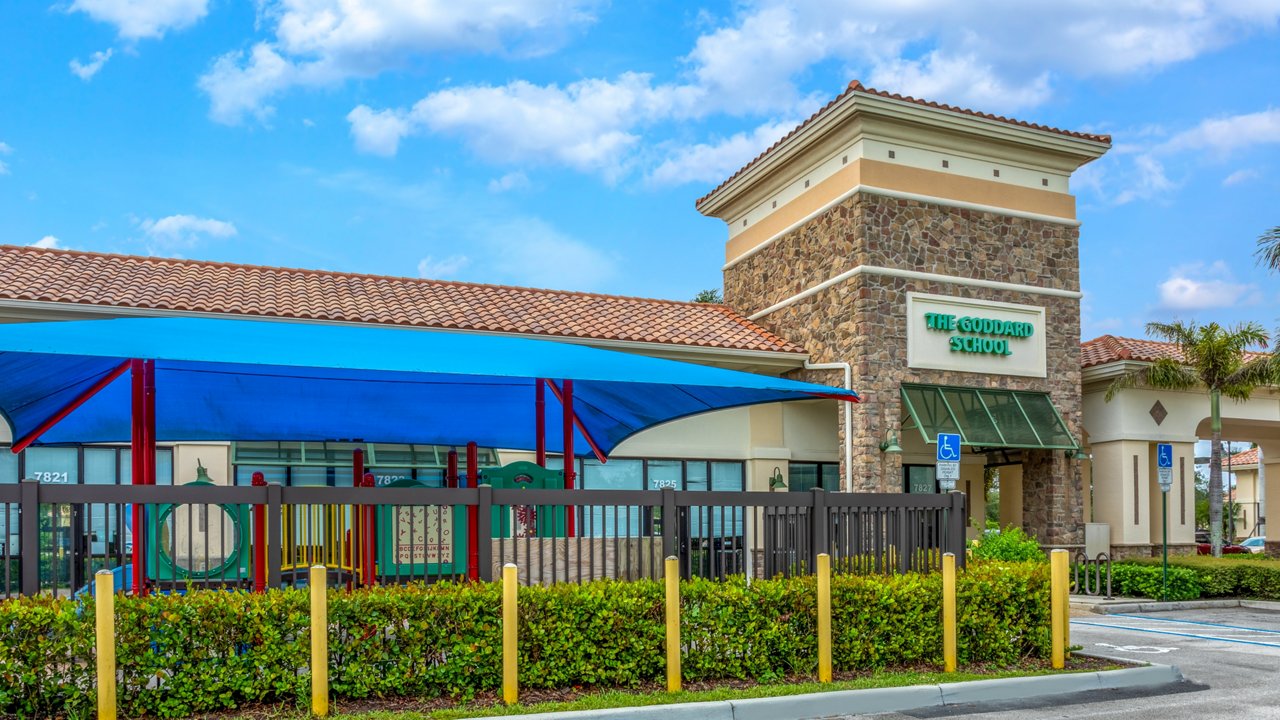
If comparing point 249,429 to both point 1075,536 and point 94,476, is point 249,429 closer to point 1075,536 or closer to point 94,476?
point 94,476

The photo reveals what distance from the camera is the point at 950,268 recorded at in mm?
23188

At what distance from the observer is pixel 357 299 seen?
72.0 feet

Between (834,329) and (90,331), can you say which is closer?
(90,331)

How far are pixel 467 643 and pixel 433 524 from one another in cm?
180

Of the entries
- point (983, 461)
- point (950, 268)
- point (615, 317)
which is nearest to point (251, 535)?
point (615, 317)

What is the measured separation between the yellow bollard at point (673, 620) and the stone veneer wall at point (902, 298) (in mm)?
12907

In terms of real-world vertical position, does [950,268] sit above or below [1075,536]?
above

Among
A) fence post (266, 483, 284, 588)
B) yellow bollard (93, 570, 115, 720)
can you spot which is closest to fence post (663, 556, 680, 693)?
fence post (266, 483, 284, 588)

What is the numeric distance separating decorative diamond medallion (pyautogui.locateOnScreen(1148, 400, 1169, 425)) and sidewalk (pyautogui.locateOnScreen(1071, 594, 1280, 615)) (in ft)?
20.8

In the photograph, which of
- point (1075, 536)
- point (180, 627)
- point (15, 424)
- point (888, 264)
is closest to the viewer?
point (180, 627)

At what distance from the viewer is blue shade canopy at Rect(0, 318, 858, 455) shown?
9.57 m

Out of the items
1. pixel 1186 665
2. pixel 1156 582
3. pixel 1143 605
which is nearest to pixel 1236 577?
pixel 1156 582

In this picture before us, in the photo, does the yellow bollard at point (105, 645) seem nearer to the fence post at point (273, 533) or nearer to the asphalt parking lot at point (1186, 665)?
the fence post at point (273, 533)

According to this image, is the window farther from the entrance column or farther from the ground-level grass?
the ground-level grass
